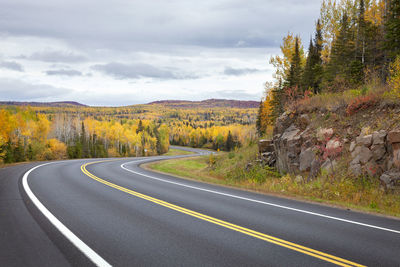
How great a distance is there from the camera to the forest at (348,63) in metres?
14.0

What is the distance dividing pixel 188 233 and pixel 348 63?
2841 centimetres

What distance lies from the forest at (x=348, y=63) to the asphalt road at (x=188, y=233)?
25.7 feet

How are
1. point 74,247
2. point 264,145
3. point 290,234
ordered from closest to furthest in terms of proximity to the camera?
point 74,247, point 290,234, point 264,145

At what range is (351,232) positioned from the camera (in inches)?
236

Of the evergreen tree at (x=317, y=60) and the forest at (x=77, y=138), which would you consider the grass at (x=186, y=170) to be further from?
the forest at (x=77, y=138)

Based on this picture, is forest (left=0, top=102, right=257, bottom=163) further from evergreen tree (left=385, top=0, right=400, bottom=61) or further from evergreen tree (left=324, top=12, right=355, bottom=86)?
evergreen tree (left=385, top=0, right=400, bottom=61)

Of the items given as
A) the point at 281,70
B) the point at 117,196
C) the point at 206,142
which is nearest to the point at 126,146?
the point at 206,142

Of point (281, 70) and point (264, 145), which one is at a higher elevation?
point (281, 70)

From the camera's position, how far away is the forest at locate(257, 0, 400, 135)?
1403cm

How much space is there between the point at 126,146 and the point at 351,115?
8615cm

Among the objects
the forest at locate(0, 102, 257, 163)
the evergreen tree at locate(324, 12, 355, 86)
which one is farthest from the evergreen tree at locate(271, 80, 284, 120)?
the forest at locate(0, 102, 257, 163)

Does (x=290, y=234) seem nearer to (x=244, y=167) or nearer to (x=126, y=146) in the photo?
(x=244, y=167)

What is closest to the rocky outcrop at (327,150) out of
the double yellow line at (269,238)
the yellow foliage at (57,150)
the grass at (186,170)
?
the grass at (186,170)

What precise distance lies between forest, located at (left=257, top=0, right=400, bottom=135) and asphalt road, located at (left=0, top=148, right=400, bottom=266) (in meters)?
7.84
